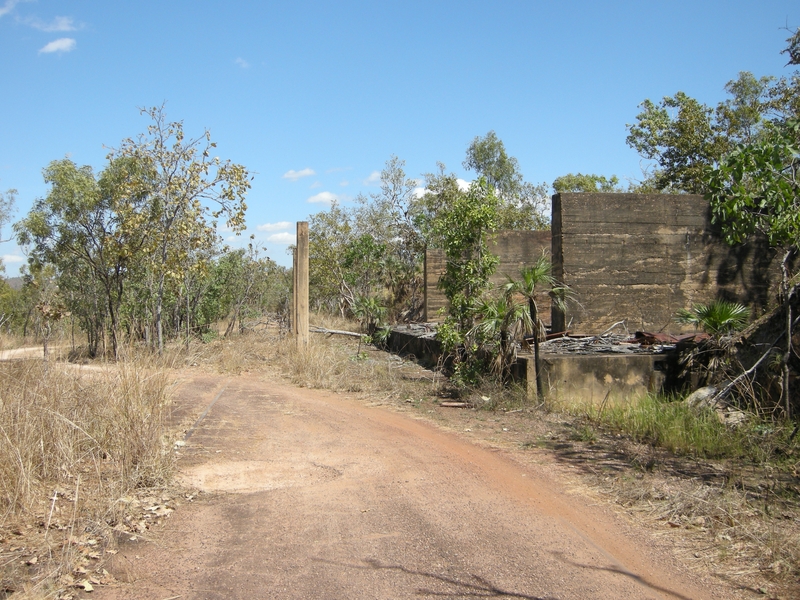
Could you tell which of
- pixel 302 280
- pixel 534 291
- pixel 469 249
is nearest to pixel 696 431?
pixel 534 291

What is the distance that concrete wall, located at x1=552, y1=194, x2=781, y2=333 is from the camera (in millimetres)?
12305

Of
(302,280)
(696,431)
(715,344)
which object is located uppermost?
(302,280)

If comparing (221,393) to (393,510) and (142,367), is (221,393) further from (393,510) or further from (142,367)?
(393,510)

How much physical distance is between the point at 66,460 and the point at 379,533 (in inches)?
105

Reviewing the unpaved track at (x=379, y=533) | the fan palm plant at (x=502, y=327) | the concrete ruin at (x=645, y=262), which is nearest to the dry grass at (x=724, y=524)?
the unpaved track at (x=379, y=533)

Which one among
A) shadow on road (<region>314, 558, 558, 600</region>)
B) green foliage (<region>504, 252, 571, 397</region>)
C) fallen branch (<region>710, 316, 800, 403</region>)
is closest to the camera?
shadow on road (<region>314, 558, 558, 600</region>)

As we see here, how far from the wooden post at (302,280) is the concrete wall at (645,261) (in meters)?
5.67

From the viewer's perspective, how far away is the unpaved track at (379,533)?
4.34m

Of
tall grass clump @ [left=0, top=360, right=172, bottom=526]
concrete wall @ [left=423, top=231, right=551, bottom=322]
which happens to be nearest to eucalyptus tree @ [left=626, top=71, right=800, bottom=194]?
concrete wall @ [left=423, top=231, right=551, bottom=322]

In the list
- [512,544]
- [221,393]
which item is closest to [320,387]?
[221,393]

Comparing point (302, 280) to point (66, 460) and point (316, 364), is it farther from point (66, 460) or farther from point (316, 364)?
point (66, 460)

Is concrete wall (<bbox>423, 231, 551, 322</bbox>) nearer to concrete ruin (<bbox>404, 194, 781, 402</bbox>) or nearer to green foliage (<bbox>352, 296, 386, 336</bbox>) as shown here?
green foliage (<bbox>352, 296, 386, 336</bbox>)

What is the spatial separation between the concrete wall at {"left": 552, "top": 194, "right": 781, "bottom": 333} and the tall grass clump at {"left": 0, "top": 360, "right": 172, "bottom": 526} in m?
7.68

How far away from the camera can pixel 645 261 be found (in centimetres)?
1260
